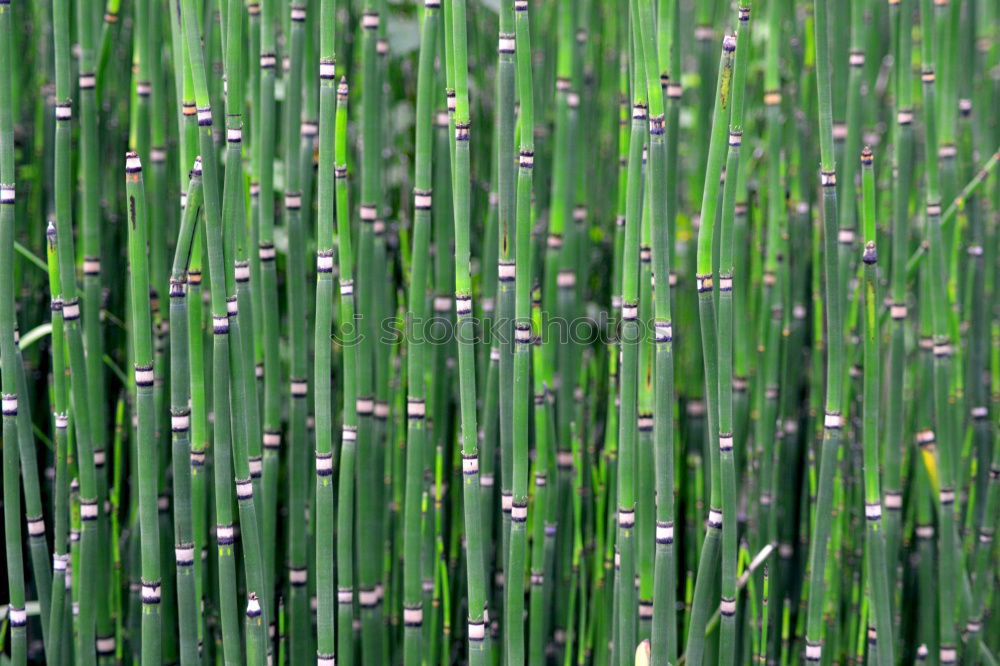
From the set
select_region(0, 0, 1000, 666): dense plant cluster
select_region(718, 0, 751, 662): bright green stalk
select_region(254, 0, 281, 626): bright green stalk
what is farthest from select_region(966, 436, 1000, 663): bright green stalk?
select_region(254, 0, 281, 626): bright green stalk

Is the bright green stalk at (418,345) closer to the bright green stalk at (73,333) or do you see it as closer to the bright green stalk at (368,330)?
the bright green stalk at (368,330)

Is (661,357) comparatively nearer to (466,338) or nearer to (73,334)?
(466,338)

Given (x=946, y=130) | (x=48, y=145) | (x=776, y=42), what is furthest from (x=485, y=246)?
(x=48, y=145)

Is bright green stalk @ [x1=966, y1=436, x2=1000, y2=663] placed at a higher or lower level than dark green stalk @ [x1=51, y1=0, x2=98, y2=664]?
lower

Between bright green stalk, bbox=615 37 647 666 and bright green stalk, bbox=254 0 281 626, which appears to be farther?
bright green stalk, bbox=254 0 281 626

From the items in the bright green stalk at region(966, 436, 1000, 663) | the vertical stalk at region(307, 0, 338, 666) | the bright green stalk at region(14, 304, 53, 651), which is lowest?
the bright green stalk at region(966, 436, 1000, 663)

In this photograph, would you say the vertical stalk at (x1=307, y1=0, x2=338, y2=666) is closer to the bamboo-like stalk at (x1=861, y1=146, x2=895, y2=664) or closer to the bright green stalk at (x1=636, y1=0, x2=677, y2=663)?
the bright green stalk at (x1=636, y1=0, x2=677, y2=663)

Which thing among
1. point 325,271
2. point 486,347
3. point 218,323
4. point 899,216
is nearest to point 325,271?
point 325,271
